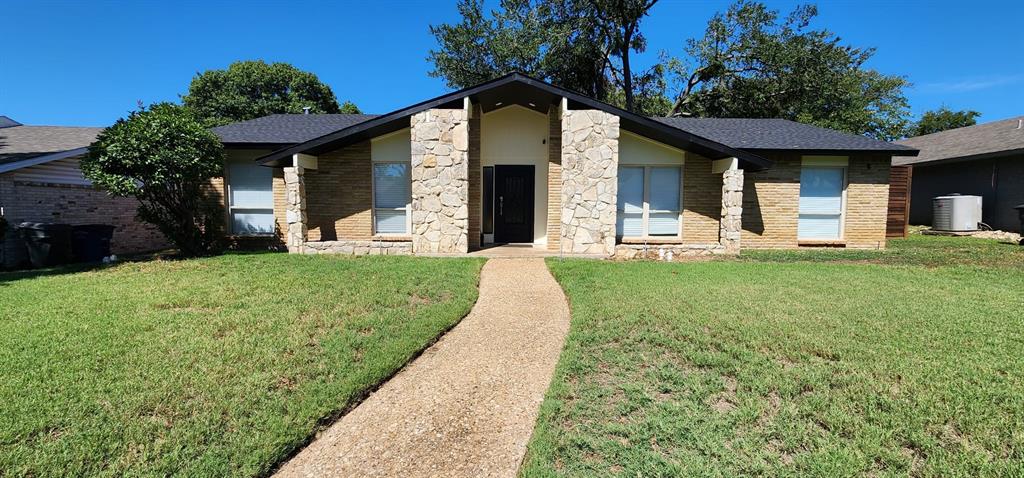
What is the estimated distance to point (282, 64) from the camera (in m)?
33.0

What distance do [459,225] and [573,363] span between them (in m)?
6.85

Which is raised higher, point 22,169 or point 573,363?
point 22,169

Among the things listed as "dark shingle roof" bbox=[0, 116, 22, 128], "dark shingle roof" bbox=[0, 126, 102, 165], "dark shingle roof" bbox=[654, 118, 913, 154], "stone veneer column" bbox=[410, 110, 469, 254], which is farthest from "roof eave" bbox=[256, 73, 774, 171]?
"dark shingle roof" bbox=[0, 116, 22, 128]

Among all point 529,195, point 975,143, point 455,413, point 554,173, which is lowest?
point 455,413

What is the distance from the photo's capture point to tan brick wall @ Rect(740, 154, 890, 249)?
38.7ft

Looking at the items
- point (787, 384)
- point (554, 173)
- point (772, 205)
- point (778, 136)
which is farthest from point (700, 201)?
point (787, 384)

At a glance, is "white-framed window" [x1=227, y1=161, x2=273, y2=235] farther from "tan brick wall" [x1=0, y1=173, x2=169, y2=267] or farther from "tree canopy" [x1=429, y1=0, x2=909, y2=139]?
"tree canopy" [x1=429, y1=0, x2=909, y2=139]

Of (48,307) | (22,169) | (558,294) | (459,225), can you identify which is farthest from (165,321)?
(22,169)

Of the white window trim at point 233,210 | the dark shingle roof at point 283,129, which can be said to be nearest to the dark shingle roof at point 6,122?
the dark shingle roof at point 283,129

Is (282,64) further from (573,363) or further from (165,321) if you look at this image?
(573,363)

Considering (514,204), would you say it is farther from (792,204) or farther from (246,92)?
(246,92)

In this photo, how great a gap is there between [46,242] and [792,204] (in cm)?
1784

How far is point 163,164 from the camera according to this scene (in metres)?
9.02

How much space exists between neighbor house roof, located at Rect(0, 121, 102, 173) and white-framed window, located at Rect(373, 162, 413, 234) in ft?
23.6
